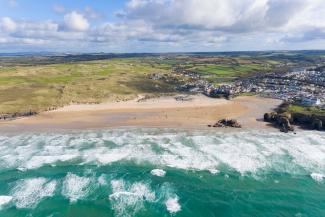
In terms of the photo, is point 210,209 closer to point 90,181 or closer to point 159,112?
point 90,181

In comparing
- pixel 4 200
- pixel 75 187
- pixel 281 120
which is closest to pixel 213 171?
pixel 75 187

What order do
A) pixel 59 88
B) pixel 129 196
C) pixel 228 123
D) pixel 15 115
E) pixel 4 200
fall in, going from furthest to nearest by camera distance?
pixel 59 88, pixel 15 115, pixel 228 123, pixel 129 196, pixel 4 200

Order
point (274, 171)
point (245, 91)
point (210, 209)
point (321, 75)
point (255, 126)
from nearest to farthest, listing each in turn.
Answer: point (210, 209), point (274, 171), point (255, 126), point (245, 91), point (321, 75)

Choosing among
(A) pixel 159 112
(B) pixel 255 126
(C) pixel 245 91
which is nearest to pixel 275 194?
(B) pixel 255 126

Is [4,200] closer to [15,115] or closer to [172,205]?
[172,205]

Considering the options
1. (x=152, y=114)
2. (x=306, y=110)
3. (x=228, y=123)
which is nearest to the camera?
(x=228, y=123)

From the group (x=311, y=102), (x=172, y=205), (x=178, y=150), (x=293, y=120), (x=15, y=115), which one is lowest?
(x=15, y=115)

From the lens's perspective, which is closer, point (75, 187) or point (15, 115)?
point (75, 187)
